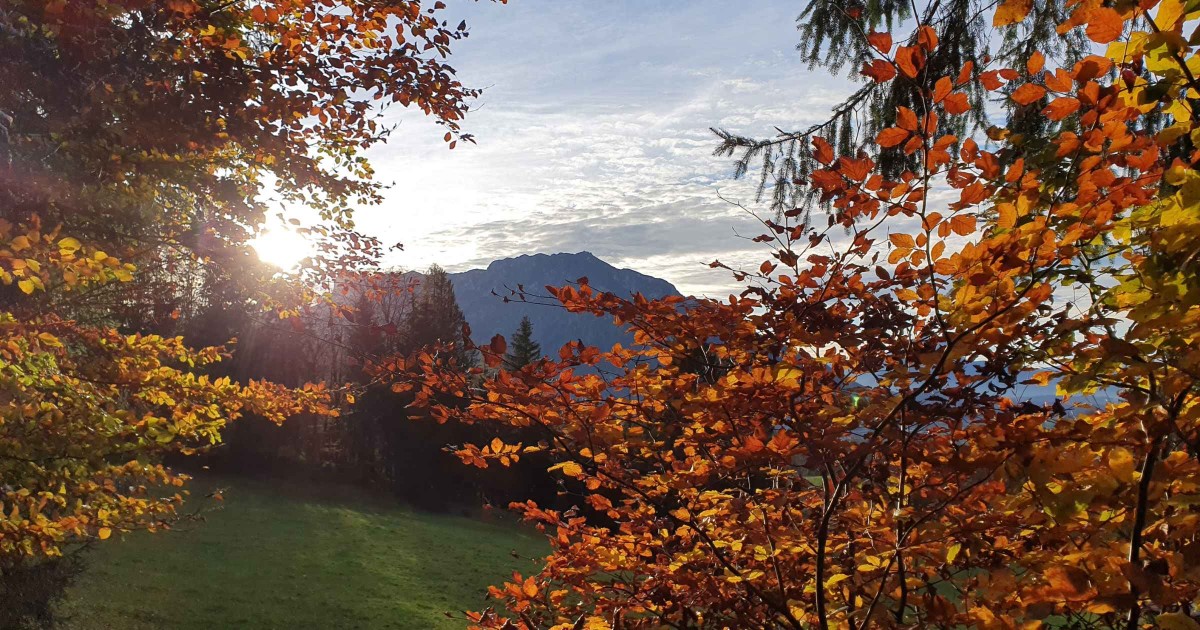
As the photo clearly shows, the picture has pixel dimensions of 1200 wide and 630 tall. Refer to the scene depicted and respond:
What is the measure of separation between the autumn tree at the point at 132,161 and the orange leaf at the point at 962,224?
312 cm

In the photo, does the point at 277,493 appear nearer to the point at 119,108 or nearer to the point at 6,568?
the point at 6,568

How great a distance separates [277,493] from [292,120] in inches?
728

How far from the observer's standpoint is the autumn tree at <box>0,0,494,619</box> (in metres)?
3.67

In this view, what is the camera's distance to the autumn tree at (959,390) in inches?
55.4

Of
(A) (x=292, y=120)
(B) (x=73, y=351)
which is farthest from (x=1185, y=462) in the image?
(B) (x=73, y=351)

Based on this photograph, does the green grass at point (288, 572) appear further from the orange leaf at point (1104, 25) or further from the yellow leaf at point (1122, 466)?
the orange leaf at point (1104, 25)

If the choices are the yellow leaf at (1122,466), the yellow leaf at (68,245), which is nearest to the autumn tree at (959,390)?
the yellow leaf at (1122,466)

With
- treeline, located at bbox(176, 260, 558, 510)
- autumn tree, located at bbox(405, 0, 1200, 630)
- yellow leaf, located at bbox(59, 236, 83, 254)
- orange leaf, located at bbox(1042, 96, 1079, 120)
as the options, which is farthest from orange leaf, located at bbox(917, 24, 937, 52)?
treeline, located at bbox(176, 260, 558, 510)

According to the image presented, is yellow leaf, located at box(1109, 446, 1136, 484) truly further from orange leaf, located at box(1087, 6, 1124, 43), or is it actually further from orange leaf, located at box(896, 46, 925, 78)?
orange leaf, located at box(896, 46, 925, 78)

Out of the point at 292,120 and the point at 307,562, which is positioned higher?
the point at 292,120

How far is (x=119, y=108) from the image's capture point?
3.79 meters

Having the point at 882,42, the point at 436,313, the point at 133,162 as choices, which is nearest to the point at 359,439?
the point at 436,313

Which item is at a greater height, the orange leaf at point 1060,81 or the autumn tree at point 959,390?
the orange leaf at point 1060,81

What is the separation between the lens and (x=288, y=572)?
40.1 ft
